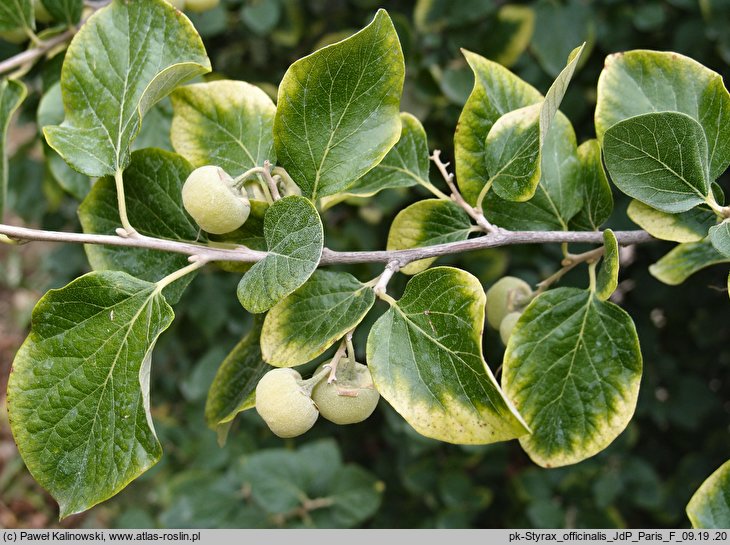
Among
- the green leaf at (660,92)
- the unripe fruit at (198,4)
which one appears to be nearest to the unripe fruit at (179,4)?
the unripe fruit at (198,4)

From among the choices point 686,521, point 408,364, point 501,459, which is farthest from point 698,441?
point 408,364

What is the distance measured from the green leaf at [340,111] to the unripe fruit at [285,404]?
20 centimetres

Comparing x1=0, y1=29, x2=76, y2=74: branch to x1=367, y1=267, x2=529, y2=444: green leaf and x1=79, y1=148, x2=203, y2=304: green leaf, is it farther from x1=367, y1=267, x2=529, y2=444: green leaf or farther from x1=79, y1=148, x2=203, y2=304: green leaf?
x1=367, y1=267, x2=529, y2=444: green leaf

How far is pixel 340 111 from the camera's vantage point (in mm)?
Result: 708

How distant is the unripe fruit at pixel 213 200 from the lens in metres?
0.66

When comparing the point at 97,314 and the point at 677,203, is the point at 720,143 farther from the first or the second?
the point at 97,314

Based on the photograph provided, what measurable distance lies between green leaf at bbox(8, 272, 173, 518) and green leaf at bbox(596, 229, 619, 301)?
440mm

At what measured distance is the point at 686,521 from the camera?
1780 millimetres

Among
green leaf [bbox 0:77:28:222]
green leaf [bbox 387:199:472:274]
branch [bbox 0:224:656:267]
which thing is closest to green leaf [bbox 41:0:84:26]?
green leaf [bbox 0:77:28:222]

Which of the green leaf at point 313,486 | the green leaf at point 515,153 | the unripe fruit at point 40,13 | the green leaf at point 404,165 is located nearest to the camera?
the green leaf at point 515,153

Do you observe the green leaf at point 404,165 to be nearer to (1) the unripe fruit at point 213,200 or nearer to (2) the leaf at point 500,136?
(2) the leaf at point 500,136

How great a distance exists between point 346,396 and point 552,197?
0.34 m

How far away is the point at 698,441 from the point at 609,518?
1.32 ft

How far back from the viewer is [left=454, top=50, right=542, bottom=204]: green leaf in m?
0.77
